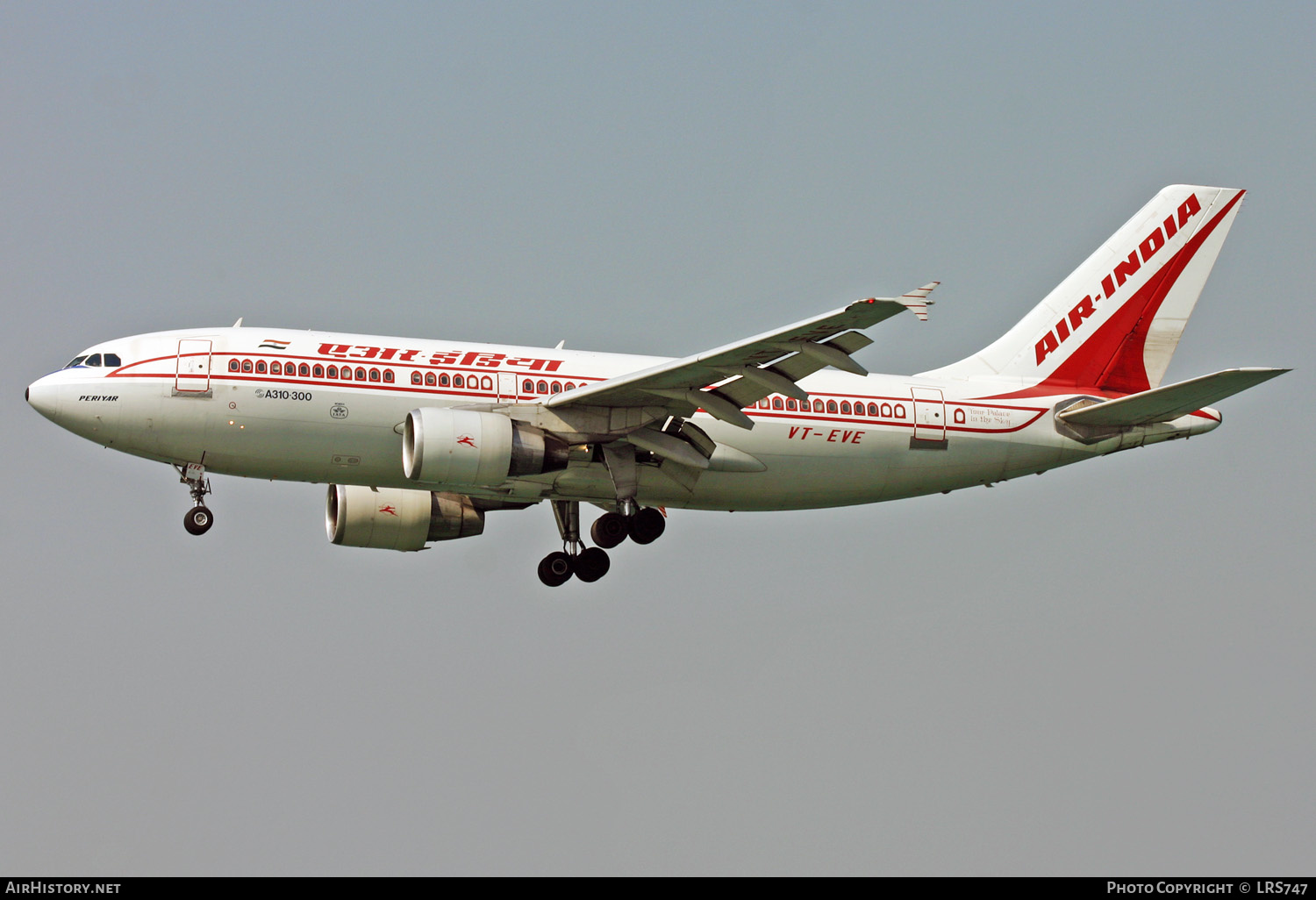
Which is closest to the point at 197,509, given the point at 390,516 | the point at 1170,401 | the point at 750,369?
the point at 390,516

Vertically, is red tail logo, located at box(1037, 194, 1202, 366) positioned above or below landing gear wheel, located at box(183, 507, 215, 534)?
above

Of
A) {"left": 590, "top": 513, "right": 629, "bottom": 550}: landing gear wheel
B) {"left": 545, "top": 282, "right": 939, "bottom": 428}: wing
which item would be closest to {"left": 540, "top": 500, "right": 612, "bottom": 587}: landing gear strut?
{"left": 590, "top": 513, "right": 629, "bottom": 550}: landing gear wheel

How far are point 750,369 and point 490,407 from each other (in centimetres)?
580

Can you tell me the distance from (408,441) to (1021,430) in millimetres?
14193

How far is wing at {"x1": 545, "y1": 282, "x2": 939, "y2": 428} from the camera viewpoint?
2977 centimetres

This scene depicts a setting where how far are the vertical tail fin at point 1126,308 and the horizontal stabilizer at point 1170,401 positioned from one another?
160 cm

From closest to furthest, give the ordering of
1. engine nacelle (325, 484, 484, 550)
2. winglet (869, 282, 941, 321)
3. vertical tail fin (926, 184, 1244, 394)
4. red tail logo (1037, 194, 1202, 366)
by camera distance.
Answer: winglet (869, 282, 941, 321), engine nacelle (325, 484, 484, 550), vertical tail fin (926, 184, 1244, 394), red tail logo (1037, 194, 1202, 366)

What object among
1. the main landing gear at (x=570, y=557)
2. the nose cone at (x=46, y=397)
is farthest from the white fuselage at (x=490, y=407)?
the main landing gear at (x=570, y=557)

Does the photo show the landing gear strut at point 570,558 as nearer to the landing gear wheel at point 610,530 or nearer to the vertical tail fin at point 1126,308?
the landing gear wheel at point 610,530

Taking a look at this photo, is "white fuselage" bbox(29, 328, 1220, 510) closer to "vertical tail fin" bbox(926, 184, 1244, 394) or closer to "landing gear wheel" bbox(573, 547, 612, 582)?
"vertical tail fin" bbox(926, 184, 1244, 394)

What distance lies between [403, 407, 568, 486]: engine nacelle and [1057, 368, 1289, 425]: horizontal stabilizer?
12.8 m

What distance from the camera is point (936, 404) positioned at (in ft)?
124

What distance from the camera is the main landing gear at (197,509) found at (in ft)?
112

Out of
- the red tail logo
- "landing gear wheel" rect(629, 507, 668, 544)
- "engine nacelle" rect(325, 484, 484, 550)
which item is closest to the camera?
"landing gear wheel" rect(629, 507, 668, 544)
